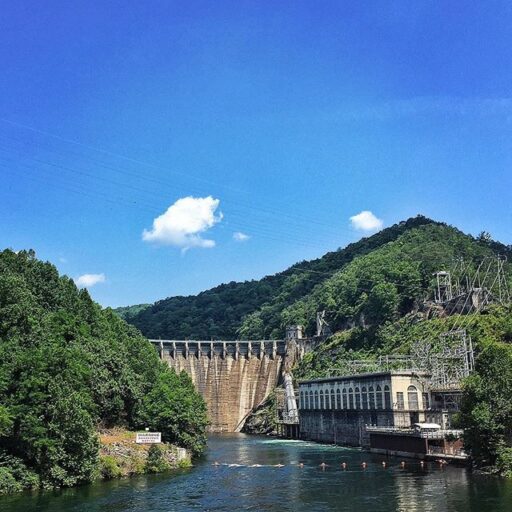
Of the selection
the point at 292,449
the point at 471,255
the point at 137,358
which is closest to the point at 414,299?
the point at 471,255

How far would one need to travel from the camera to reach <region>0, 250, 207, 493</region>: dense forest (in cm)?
5450

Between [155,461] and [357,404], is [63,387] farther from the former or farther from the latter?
[357,404]

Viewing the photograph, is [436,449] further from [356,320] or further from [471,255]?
[471,255]

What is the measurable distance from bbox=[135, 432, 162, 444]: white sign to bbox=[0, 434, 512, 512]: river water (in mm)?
4727

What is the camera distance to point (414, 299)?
162 m

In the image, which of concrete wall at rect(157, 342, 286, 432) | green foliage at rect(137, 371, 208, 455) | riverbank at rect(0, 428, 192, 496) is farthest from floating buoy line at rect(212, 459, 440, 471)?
concrete wall at rect(157, 342, 286, 432)

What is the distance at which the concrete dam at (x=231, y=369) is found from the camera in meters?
169

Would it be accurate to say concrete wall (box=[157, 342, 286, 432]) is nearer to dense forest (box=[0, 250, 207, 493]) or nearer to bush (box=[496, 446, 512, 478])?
dense forest (box=[0, 250, 207, 493])

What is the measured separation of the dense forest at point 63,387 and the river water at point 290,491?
377 centimetres

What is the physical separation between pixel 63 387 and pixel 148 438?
53.6 ft

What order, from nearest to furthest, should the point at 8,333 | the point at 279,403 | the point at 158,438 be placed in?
1. the point at 8,333
2. the point at 158,438
3. the point at 279,403

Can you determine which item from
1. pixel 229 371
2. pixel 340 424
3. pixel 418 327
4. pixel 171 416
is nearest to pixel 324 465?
pixel 171 416

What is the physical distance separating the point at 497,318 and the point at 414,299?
141 feet

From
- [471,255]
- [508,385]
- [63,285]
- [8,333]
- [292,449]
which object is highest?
[471,255]
